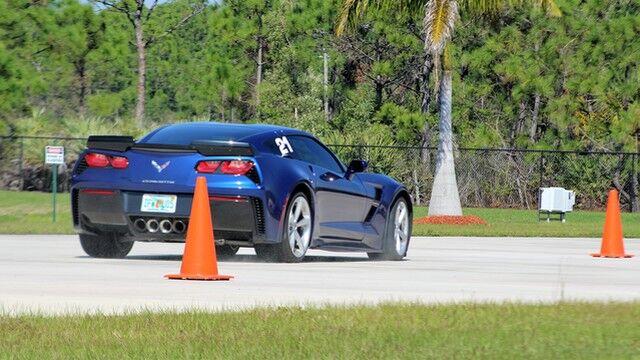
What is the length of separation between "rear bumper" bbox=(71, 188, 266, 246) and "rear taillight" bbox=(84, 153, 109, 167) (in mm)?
297

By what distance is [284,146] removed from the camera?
16.2 m

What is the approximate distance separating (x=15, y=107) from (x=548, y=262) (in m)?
33.9

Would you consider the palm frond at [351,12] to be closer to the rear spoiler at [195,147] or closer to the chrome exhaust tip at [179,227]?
the rear spoiler at [195,147]

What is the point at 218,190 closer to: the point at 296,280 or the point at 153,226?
the point at 153,226

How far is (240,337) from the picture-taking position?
831cm

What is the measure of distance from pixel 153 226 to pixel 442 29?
61.6 feet

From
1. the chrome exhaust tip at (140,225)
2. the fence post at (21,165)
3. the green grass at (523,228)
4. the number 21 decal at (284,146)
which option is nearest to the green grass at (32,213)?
the fence post at (21,165)

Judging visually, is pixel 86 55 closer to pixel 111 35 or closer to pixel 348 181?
pixel 111 35

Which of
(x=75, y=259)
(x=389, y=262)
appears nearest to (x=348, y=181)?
(x=389, y=262)

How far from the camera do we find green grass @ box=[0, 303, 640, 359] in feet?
25.1

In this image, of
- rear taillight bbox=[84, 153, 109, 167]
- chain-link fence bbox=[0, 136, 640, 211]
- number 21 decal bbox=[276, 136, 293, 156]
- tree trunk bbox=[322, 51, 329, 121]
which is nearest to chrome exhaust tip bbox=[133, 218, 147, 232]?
rear taillight bbox=[84, 153, 109, 167]

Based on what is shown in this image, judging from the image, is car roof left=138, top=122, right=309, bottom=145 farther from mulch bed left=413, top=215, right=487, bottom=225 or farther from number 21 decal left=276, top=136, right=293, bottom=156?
mulch bed left=413, top=215, right=487, bottom=225

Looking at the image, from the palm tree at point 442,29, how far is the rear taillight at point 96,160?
17.2 meters

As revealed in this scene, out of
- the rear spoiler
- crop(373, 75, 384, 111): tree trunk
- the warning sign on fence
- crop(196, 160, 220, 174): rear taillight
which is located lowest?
the warning sign on fence
